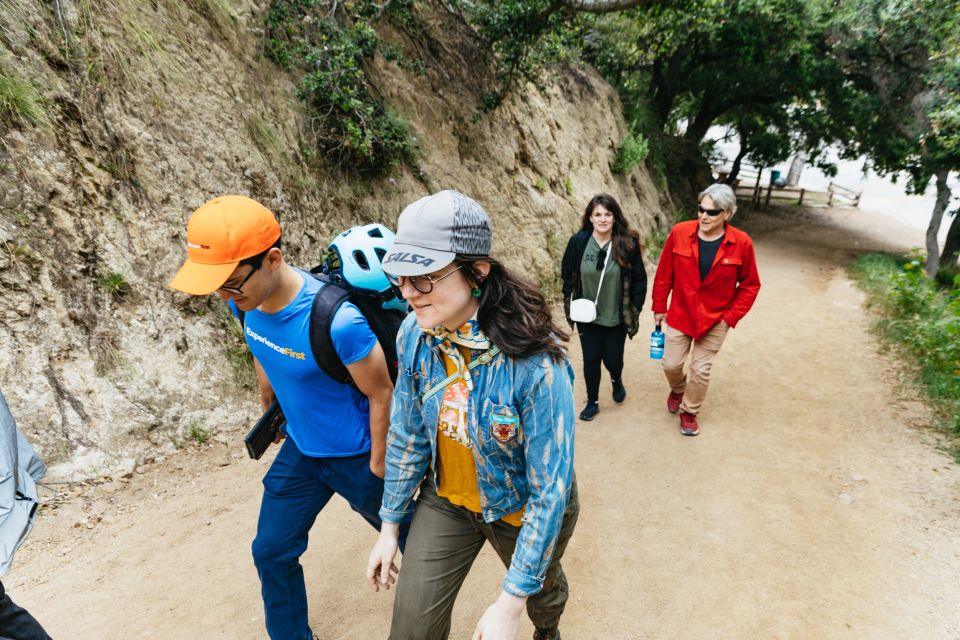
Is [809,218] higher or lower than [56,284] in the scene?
lower

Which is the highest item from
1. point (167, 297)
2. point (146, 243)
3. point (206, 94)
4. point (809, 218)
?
point (206, 94)

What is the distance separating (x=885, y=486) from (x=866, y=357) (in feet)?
10.8

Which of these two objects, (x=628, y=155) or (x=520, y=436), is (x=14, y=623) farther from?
(x=628, y=155)

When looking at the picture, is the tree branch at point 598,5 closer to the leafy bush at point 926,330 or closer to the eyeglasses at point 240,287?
the leafy bush at point 926,330

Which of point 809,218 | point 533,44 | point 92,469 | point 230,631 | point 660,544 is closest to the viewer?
point 230,631

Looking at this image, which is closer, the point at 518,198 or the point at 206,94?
the point at 206,94

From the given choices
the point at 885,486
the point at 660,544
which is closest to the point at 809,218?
the point at 885,486

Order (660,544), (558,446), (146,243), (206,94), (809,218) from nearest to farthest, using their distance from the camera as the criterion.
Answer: (558,446)
(660,544)
(146,243)
(206,94)
(809,218)

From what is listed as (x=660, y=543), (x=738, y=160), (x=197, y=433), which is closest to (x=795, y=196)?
(x=738, y=160)

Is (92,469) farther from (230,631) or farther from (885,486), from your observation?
(885,486)

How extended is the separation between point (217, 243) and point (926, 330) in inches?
293

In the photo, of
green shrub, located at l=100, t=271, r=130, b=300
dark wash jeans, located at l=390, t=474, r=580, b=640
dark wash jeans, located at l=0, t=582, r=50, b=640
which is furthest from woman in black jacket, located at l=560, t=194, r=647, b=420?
dark wash jeans, located at l=0, t=582, r=50, b=640

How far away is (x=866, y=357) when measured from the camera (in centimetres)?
672

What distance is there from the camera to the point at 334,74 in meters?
5.90
